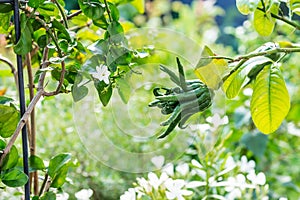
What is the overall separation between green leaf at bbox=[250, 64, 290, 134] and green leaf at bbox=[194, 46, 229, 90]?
0.13 ft

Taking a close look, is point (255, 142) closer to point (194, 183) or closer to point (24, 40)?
point (194, 183)

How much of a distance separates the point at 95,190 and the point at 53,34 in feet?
2.08

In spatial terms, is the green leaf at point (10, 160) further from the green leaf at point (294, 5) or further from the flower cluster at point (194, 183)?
the green leaf at point (294, 5)

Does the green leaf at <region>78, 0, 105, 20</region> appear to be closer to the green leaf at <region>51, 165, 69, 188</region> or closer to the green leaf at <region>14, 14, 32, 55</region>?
the green leaf at <region>14, 14, 32, 55</region>

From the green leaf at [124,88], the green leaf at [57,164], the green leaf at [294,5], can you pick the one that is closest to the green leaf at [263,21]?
the green leaf at [294,5]

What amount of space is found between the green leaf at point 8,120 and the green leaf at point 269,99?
25 centimetres

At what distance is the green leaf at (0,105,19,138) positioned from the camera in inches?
22.2

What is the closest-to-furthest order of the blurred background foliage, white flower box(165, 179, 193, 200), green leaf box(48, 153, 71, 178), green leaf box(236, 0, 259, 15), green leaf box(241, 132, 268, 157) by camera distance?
1. green leaf box(236, 0, 259, 15)
2. green leaf box(48, 153, 71, 178)
3. white flower box(165, 179, 193, 200)
4. the blurred background foliage
5. green leaf box(241, 132, 268, 157)

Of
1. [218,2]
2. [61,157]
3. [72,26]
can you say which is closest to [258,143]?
[72,26]

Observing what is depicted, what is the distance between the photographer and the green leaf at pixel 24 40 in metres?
0.55

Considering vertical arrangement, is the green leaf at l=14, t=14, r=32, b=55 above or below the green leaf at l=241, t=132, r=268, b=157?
above

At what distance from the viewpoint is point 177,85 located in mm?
573

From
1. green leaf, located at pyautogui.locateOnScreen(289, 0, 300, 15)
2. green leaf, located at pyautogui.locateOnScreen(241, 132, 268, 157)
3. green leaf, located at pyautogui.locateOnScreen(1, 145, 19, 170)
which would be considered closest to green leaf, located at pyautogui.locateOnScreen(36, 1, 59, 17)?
green leaf, located at pyautogui.locateOnScreen(1, 145, 19, 170)

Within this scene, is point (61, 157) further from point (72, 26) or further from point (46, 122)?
point (46, 122)
